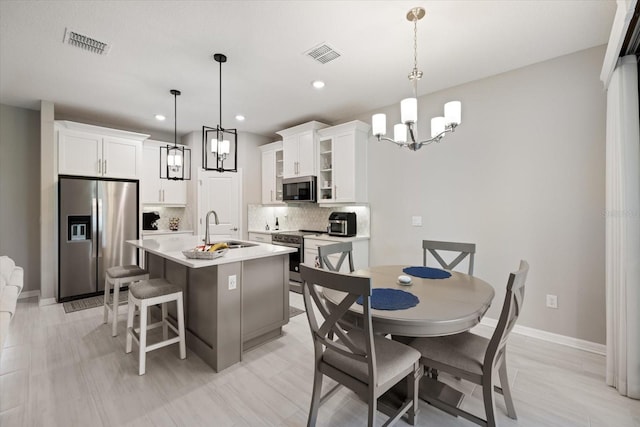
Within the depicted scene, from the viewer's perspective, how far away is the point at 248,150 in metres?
5.63

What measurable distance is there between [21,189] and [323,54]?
471 centimetres

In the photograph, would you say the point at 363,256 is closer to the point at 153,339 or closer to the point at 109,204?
the point at 153,339

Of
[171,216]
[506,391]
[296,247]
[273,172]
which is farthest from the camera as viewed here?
[171,216]

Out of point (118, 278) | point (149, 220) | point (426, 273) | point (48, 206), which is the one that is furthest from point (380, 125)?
point (149, 220)

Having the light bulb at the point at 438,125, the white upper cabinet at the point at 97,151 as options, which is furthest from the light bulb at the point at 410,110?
the white upper cabinet at the point at 97,151

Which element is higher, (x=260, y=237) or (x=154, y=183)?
(x=154, y=183)

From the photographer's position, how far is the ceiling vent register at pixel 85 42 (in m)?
2.39

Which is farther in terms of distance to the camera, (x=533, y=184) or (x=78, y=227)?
(x=78, y=227)

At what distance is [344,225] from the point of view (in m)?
4.33

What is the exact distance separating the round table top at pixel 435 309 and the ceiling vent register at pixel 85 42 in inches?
113

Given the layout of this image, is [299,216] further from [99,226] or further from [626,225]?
[626,225]

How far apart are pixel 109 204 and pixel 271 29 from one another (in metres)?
3.63

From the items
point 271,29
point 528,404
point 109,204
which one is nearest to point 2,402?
point 109,204

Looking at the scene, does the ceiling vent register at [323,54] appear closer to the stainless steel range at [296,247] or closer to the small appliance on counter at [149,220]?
the stainless steel range at [296,247]
